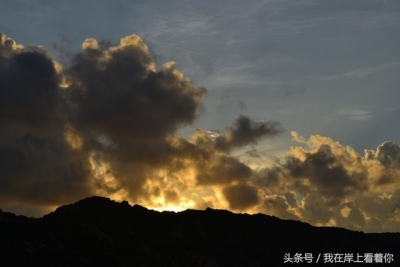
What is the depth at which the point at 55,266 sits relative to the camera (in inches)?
7854

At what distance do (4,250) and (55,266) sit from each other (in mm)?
16368

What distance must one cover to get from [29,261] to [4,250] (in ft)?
27.4

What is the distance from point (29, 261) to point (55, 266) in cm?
811

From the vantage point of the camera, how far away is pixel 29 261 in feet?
653

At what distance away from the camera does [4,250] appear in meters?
199
